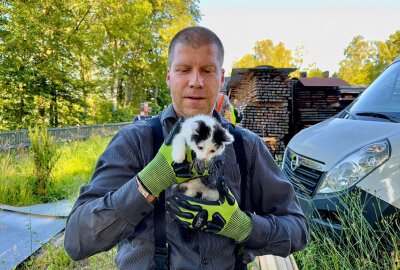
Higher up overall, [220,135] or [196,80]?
[196,80]

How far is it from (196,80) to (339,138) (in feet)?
6.74

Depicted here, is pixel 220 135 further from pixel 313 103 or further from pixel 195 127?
pixel 313 103

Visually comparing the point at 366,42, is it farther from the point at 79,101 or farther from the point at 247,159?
the point at 247,159

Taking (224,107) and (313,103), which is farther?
(313,103)

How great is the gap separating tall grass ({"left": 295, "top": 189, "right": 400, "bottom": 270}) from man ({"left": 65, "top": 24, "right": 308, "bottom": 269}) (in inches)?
35.8

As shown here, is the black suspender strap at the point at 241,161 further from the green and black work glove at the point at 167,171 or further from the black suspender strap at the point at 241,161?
the green and black work glove at the point at 167,171

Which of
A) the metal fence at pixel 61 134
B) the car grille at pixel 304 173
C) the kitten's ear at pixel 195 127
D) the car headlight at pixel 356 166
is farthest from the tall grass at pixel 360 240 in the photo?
the metal fence at pixel 61 134

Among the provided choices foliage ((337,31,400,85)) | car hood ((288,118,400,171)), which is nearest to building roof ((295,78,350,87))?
car hood ((288,118,400,171))

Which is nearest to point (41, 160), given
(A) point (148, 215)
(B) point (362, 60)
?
(A) point (148, 215)

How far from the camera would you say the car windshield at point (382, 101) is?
3.14 metres

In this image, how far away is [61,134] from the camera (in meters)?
11.5

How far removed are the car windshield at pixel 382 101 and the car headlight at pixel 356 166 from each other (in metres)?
0.53

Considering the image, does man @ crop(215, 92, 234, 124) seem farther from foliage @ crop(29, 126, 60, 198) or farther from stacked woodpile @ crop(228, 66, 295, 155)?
stacked woodpile @ crop(228, 66, 295, 155)

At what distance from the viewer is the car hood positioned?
2717 millimetres
